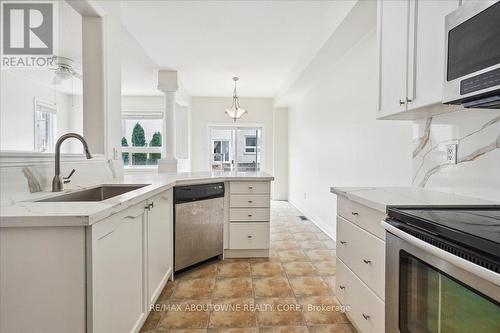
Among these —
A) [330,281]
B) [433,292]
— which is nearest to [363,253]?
[433,292]

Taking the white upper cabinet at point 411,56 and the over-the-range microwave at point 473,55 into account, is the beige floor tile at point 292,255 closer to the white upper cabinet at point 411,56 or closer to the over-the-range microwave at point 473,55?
the white upper cabinet at point 411,56

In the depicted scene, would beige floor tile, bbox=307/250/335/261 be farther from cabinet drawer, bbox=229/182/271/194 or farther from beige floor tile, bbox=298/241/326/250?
cabinet drawer, bbox=229/182/271/194

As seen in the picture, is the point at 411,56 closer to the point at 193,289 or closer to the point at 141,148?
the point at 193,289

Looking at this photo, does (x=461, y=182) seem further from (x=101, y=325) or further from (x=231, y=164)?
(x=231, y=164)

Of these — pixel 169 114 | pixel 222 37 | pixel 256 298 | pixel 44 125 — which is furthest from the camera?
pixel 44 125

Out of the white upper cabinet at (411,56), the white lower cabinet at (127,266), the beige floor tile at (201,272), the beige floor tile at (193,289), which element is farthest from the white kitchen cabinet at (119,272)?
the white upper cabinet at (411,56)

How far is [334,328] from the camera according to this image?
5.90 ft

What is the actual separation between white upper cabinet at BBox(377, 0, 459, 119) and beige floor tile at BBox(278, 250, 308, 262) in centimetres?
178

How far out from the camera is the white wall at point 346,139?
2459 millimetres

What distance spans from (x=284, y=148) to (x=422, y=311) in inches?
246

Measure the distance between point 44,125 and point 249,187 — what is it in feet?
18.4

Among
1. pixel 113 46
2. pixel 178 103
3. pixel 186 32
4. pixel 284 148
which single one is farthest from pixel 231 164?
pixel 113 46

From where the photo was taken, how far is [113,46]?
98.4 inches

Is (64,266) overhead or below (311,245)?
overhead
